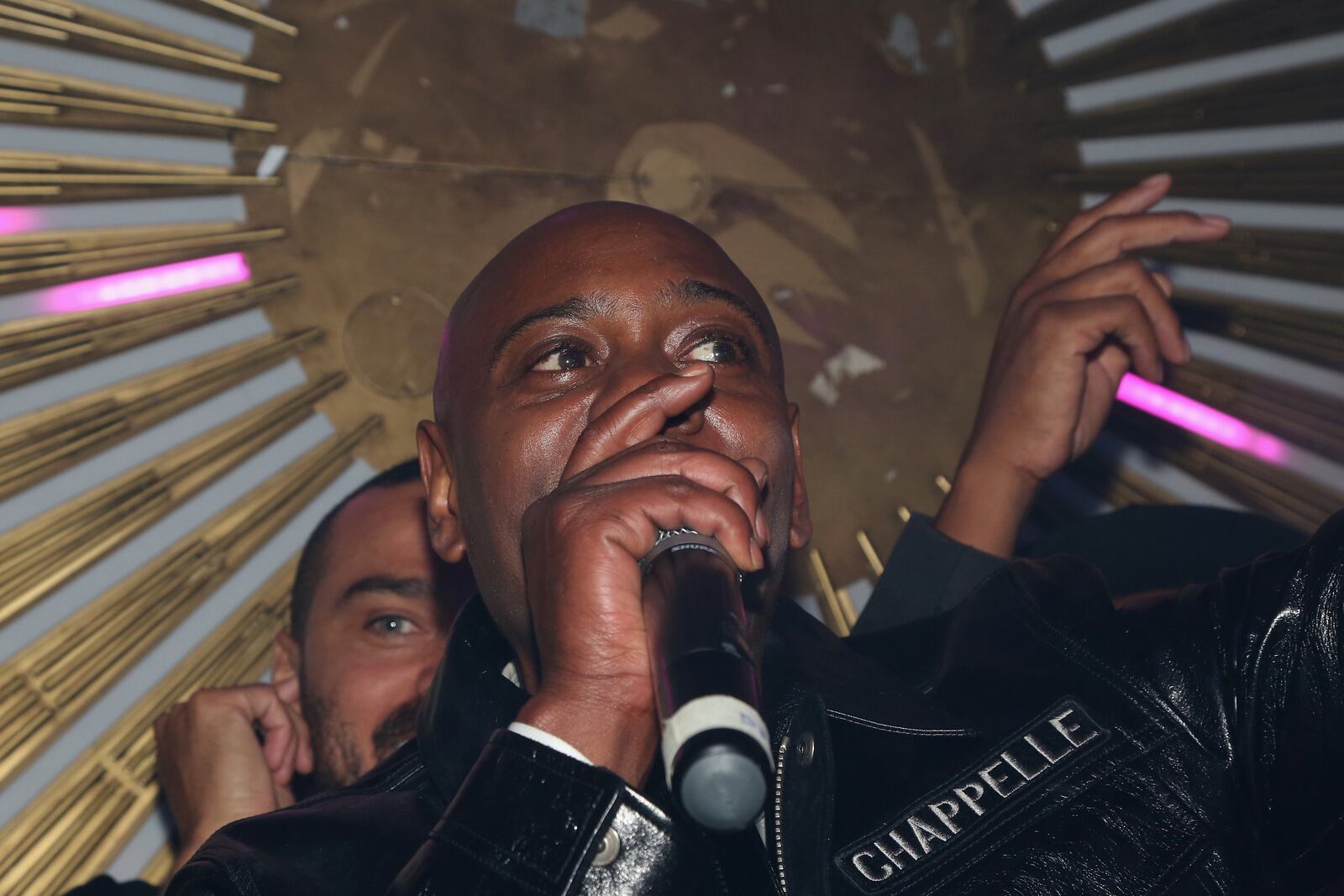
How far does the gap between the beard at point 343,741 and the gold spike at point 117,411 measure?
54cm

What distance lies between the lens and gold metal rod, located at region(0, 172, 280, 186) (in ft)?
5.84

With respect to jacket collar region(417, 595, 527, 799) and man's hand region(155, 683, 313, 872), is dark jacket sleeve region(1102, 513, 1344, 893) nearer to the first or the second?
jacket collar region(417, 595, 527, 799)

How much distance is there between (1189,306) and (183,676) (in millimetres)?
1863

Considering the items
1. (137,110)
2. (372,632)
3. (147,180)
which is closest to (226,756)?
(372,632)

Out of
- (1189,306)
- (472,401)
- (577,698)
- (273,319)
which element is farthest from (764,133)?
(577,698)

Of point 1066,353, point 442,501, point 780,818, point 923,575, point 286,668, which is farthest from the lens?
point 286,668

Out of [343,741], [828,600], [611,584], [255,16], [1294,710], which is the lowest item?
[1294,710]

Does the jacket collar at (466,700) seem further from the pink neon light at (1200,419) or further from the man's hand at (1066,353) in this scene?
the pink neon light at (1200,419)

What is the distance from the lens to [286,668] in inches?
81.5

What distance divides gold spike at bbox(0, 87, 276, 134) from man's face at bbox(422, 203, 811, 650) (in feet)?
3.03

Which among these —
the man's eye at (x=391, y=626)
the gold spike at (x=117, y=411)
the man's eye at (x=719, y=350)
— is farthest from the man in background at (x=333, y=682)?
the man's eye at (x=719, y=350)

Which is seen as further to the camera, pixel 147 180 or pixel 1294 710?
pixel 147 180

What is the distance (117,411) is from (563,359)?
1010 mm

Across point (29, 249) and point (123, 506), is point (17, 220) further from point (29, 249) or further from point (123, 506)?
point (123, 506)
